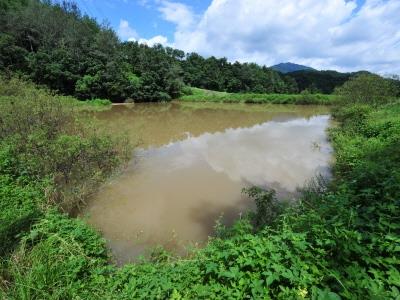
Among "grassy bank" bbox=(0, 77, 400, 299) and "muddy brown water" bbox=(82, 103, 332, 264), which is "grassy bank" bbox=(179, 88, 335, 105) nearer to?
"muddy brown water" bbox=(82, 103, 332, 264)

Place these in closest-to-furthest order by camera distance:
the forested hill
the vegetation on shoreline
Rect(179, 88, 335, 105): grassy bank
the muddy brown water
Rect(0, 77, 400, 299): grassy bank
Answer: Rect(0, 77, 400, 299): grassy bank → the vegetation on shoreline → the muddy brown water → the forested hill → Rect(179, 88, 335, 105): grassy bank

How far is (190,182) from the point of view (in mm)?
8156

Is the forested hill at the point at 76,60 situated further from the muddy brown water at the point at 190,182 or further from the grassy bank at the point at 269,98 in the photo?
the muddy brown water at the point at 190,182

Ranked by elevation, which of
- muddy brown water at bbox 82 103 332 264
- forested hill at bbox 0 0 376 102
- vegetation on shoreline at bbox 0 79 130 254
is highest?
forested hill at bbox 0 0 376 102

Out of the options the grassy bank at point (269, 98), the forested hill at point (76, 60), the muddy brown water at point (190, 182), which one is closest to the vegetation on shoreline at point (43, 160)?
the muddy brown water at point (190, 182)

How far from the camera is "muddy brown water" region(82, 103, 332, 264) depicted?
18.0 ft

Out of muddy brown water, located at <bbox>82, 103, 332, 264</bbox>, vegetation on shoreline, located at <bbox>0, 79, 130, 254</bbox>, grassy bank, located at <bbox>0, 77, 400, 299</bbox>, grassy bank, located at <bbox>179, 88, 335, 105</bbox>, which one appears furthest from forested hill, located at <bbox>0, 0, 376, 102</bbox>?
grassy bank, located at <bbox>0, 77, 400, 299</bbox>

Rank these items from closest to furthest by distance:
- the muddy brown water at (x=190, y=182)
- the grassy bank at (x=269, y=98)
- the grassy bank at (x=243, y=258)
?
1. the grassy bank at (x=243, y=258)
2. the muddy brown water at (x=190, y=182)
3. the grassy bank at (x=269, y=98)

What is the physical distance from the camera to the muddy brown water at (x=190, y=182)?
548 centimetres

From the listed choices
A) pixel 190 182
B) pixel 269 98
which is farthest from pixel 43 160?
pixel 269 98

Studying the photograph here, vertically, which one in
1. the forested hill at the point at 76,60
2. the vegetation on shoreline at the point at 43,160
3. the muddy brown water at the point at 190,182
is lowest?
the muddy brown water at the point at 190,182

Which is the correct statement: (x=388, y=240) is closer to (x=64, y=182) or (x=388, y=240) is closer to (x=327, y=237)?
(x=327, y=237)

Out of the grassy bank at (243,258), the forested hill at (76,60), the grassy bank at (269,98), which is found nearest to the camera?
the grassy bank at (243,258)

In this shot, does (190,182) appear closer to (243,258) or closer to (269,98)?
(243,258)
